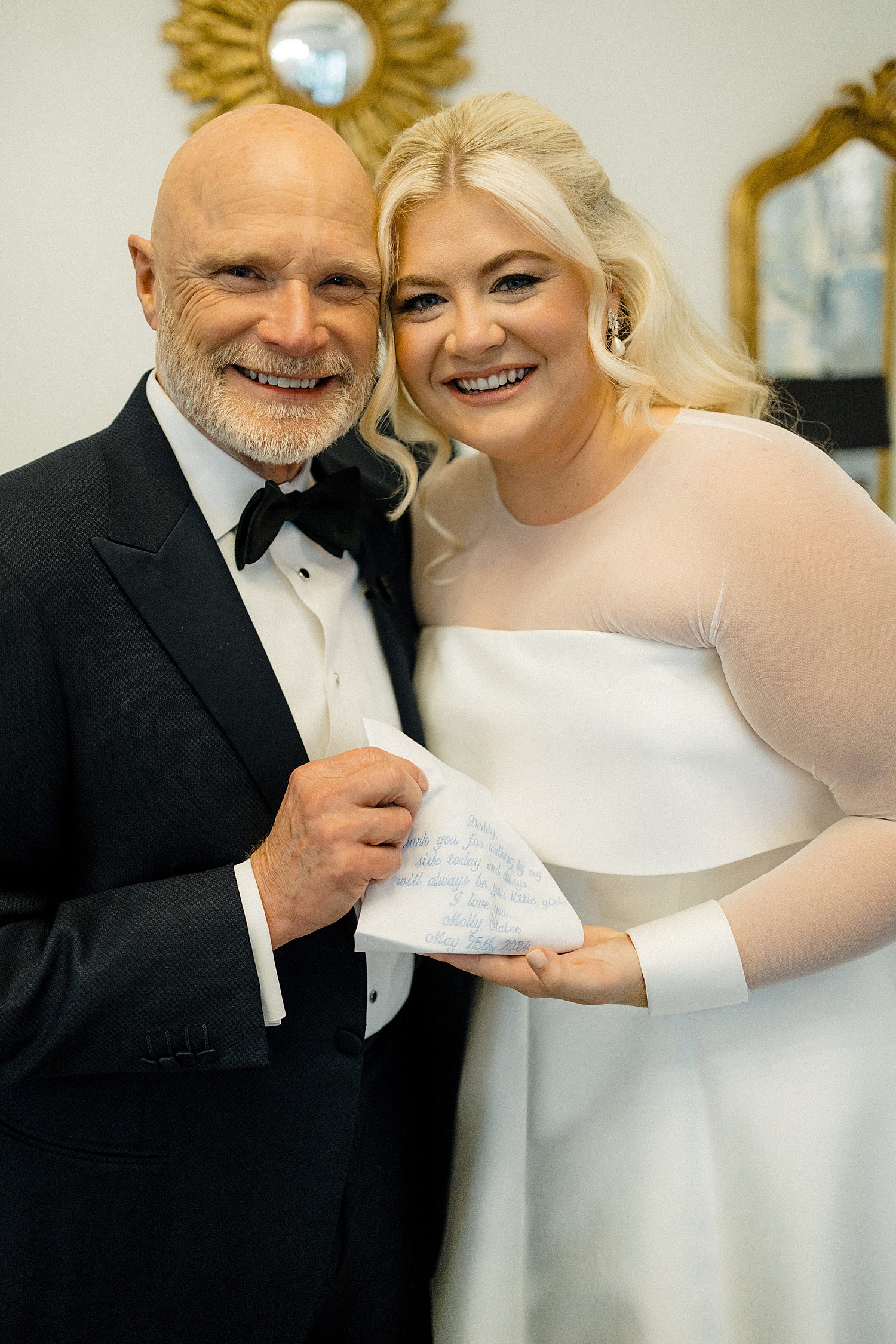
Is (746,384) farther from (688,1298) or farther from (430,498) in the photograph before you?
(688,1298)

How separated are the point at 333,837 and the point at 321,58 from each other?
2.31 metres

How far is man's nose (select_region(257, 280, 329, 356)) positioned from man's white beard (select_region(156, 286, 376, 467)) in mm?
22

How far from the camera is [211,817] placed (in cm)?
117

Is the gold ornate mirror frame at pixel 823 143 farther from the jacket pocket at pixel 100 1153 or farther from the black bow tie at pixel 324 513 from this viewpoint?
the jacket pocket at pixel 100 1153

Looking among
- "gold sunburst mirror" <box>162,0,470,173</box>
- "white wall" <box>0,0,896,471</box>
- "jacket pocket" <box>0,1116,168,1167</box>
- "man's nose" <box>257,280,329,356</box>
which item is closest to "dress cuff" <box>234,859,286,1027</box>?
"jacket pocket" <box>0,1116,168,1167</box>

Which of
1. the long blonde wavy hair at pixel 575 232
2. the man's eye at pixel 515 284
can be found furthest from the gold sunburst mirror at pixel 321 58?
A: the man's eye at pixel 515 284

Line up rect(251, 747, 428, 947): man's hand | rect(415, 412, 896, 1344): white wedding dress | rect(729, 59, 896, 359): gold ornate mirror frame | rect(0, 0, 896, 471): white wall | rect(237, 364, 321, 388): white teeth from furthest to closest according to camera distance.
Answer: rect(729, 59, 896, 359): gold ornate mirror frame
rect(0, 0, 896, 471): white wall
rect(237, 364, 321, 388): white teeth
rect(415, 412, 896, 1344): white wedding dress
rect(251, 747, 428, 947): man's hand

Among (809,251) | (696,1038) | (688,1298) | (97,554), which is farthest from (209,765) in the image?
(809,251)

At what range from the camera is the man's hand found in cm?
107

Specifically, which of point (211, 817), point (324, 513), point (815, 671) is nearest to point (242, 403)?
point (324, 513)

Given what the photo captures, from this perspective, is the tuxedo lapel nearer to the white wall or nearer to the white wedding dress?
the white wedding dress

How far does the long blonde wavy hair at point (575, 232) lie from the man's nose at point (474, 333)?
0.12 metres

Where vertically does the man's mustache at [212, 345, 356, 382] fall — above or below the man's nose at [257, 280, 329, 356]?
below

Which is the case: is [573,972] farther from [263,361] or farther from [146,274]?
[146,274]
